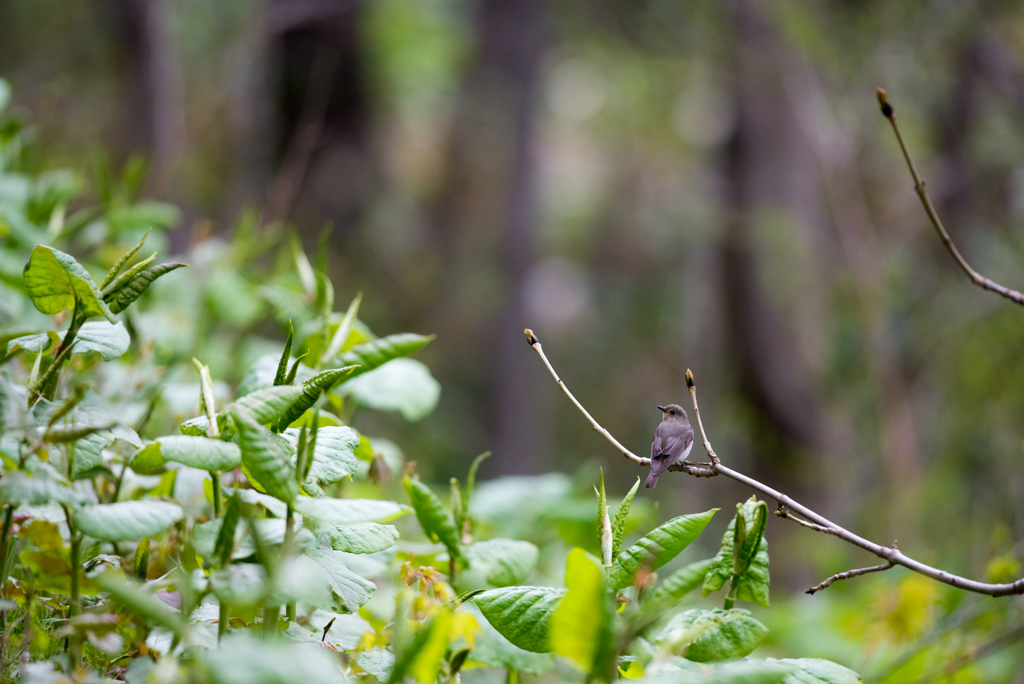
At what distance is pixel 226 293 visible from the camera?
2061 millimetres

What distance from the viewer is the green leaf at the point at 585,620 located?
0.72 m

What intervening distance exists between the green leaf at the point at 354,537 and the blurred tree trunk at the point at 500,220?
19.5 feet

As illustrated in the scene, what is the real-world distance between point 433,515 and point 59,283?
57cm

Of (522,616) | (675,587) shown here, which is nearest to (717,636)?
(675,587)

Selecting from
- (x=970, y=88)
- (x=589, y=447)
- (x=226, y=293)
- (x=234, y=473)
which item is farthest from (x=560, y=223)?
(x=234, y=473)

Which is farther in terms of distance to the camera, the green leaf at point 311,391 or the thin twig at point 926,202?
the thin twig at point 926,202

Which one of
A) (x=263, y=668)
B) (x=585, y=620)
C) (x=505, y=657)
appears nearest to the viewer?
(x=263, y=668)

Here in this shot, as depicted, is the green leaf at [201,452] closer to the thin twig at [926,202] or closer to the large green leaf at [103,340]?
the large green leaf at [103,340]

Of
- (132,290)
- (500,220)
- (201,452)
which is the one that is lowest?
(500,220)

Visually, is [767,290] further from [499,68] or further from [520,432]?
[499,68]

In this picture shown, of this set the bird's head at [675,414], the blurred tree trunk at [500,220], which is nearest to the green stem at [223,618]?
the bird's head at [675,414]

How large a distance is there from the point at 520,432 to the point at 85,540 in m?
6.11

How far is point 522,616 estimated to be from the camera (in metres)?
0.94

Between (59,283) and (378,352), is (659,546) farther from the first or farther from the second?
(59,283)
